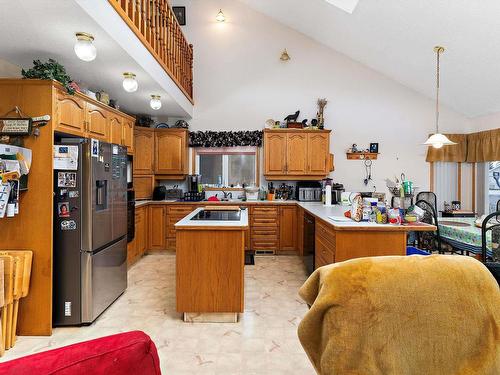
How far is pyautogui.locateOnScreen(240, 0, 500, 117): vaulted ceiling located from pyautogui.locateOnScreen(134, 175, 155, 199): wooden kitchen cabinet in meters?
3.75

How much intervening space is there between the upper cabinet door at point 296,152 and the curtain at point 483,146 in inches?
117

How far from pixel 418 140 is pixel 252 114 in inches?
124

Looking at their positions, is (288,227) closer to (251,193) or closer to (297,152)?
(251,193)

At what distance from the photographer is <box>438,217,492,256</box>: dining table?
3.03 m

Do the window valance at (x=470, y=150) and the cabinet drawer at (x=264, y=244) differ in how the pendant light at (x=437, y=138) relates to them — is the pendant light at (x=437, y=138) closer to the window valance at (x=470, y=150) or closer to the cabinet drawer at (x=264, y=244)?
the window valance at (x=470, y=150)

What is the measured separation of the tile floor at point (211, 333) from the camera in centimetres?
201

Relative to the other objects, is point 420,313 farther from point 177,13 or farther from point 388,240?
point 177,13

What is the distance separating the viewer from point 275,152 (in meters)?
5.11

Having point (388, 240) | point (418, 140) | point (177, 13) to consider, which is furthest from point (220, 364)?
point (177, 13)

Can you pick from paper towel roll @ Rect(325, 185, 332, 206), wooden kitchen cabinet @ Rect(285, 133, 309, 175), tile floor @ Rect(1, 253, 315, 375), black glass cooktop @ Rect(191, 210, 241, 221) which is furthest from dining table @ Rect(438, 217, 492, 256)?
black glass cooktop @ Rect(191, 210, 241, 221)

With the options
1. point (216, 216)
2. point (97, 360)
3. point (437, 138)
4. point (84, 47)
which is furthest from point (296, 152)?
point (97, 360)

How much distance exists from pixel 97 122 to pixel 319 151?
3489mm

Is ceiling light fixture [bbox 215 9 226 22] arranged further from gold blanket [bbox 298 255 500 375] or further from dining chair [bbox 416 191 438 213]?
gold blanket [bbox 298 255 500 375]

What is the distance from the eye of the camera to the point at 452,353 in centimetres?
84
